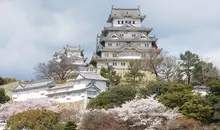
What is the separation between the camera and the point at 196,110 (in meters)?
29.6

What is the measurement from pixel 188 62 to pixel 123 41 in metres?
15.9

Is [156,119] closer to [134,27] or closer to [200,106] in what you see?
[200,106]

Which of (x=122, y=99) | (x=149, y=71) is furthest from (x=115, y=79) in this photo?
(x=122, y=99)

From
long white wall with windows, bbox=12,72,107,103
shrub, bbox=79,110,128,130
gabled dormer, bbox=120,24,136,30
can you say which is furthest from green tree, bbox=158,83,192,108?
gabled dormer, bbox=120,24,136,30

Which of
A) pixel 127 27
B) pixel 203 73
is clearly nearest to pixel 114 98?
pixel 203 73

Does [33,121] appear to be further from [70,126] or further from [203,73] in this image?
[203,73]

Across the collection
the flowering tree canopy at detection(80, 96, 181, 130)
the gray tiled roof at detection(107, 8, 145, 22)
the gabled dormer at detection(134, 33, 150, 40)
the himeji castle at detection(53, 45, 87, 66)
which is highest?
the gray tiled roof at detection(107, 8, 145, 22)

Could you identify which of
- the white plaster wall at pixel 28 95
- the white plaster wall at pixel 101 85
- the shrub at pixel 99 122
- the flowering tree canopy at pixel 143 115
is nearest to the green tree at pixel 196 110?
the flowering tree canopy at pixel 143 115

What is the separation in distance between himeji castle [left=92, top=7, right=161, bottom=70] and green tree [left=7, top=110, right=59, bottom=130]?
23981 millimetres

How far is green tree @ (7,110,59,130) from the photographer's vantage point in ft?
96.8

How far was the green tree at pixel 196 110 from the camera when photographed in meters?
29.3

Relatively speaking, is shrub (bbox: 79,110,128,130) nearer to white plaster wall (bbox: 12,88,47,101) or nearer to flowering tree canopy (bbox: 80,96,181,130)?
flowering tree canopy (bbox: 80,96,181,130)

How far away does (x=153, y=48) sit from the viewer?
183ft

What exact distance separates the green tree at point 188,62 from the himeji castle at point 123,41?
31.1 feet
